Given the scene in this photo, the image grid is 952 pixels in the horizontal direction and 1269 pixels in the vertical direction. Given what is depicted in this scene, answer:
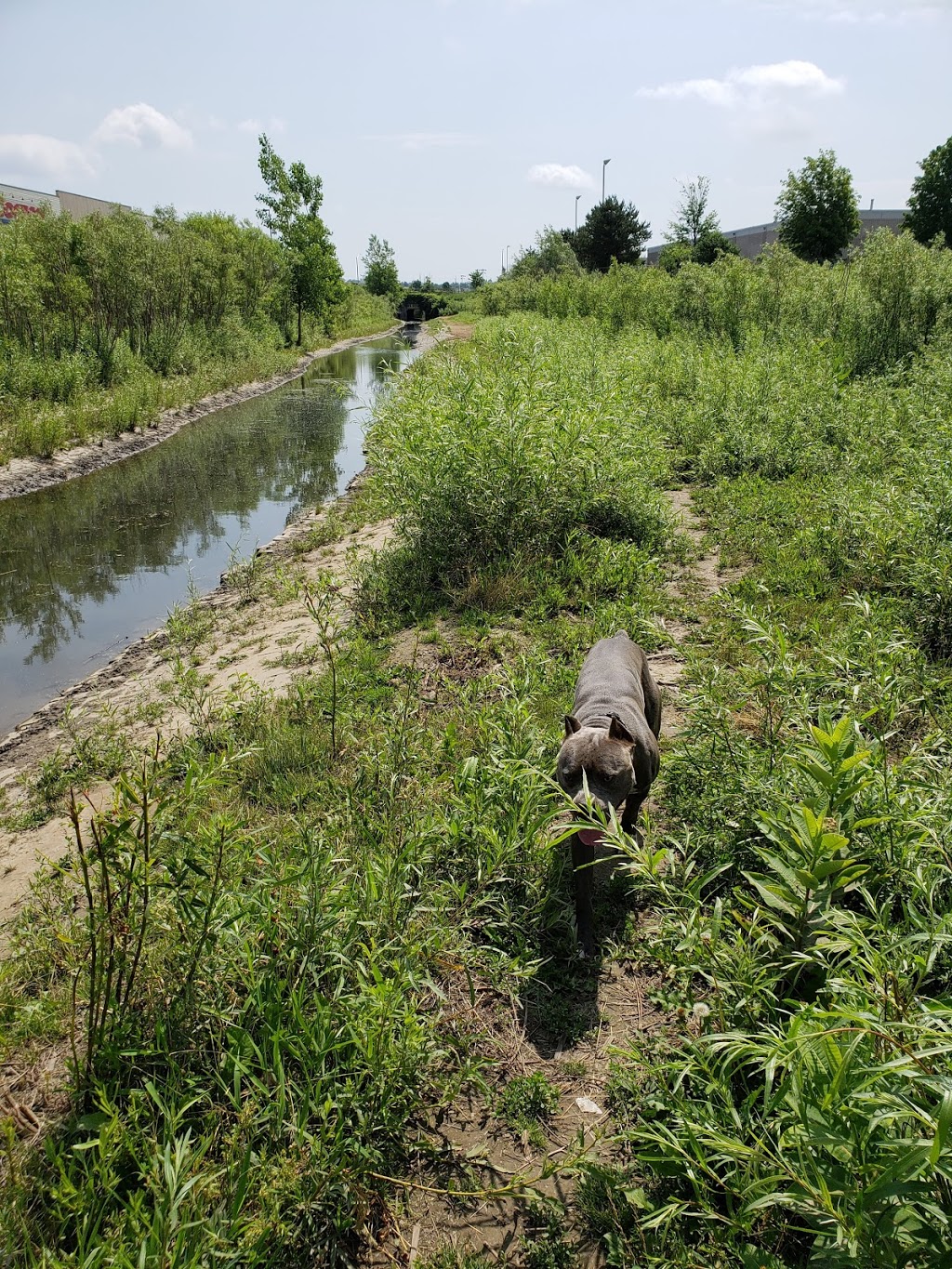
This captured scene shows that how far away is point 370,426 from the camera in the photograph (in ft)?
33.9

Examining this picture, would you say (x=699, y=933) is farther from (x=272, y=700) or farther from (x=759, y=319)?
(x=759, y=319)

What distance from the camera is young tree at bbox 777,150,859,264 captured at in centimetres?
2755

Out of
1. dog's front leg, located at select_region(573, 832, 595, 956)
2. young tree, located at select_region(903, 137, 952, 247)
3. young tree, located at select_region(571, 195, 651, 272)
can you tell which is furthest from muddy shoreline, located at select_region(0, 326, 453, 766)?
young tree, located at select_region(571, 195, 651, 272)

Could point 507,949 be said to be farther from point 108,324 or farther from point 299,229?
point 299,229

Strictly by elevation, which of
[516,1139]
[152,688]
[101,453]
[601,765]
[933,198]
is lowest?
[152,688]

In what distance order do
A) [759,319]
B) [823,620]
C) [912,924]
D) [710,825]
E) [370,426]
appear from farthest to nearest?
[759,319], [370,426], [823,620], [710,825], [912,924]

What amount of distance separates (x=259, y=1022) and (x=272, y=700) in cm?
339

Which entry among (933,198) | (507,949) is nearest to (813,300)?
(507,949)

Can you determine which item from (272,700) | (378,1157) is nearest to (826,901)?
(378,1157)

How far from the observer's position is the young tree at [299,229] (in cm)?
3909

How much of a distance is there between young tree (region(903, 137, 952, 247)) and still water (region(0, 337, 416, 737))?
3225 cm

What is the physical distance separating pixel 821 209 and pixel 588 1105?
109ft

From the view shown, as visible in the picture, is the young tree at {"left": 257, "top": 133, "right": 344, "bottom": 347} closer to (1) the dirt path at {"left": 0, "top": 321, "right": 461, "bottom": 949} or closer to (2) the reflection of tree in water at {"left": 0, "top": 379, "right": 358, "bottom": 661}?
(2) the reflection of tree in water at {"left": 0, "top": 379, "right": 358, "bottom": 661}

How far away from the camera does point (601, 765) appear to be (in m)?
3.22
